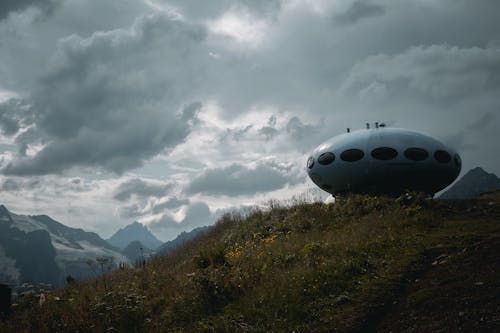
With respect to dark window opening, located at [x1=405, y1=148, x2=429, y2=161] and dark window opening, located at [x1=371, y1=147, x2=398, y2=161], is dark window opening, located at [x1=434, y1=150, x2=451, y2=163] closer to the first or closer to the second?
dark window opening, located at [x1=405, y1=148, x2=429, y2=161]

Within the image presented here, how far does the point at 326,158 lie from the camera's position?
22.5m

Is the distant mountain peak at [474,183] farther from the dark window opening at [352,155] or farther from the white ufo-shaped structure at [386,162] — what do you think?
the dark window opening at [352,155]

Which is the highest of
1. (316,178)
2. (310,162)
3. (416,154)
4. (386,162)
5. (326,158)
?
(310,162)

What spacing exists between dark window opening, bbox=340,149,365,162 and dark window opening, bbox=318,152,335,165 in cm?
61

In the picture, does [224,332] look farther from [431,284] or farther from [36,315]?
[36,315]

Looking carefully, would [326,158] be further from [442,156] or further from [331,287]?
[331,287]

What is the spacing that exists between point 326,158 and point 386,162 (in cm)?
311

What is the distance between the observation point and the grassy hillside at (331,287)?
7.35 m

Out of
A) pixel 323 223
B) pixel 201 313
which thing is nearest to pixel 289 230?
pixel 323 223

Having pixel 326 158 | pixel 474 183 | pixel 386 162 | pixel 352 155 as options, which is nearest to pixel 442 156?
pixel 386 162

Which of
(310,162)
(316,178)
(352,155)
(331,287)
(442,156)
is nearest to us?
(331,287)

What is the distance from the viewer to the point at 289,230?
17.9 m

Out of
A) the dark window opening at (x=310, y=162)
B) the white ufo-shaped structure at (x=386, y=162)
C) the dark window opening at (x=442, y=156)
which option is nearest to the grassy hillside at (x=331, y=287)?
the white ufo-shaped structure at (x=386, y=162)

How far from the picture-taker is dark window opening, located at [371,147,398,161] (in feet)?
69.3
